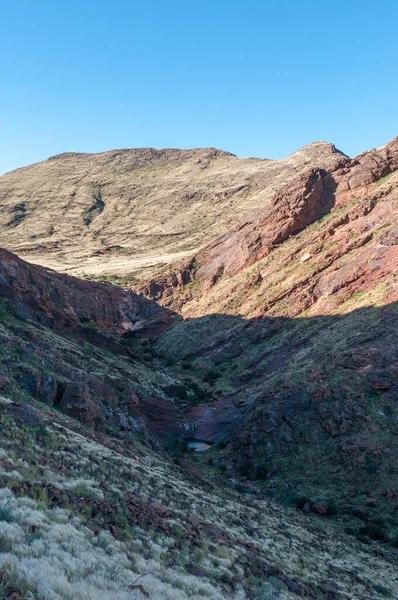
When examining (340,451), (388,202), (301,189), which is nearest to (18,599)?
(340,451)

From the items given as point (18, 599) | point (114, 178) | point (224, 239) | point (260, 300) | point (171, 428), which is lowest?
point (171, 428)

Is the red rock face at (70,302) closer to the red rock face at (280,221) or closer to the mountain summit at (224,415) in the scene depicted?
the mountain summit at (224,415)

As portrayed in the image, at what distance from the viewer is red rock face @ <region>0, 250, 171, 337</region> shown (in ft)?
111

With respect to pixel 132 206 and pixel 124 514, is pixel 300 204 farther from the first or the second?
pixel 132 206

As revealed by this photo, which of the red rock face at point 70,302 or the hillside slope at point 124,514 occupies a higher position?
the red rock face at point 70,302

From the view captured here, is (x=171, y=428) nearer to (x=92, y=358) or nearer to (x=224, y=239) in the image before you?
(x=92, y=358)

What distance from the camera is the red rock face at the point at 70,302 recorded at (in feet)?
111

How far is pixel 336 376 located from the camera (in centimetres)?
2792

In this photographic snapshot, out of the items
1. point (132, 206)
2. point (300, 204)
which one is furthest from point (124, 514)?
point (132, 206)

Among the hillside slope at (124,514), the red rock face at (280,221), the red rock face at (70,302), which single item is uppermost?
the red rock face at (280,221)

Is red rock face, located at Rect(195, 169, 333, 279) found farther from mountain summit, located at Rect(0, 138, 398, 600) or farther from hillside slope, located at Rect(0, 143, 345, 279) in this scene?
hillside slope, located at Rect(0, 143, 345, 279)

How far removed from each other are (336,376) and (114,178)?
17399 cm

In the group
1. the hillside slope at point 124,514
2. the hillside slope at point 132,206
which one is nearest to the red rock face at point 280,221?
the hillside slope at point 132,206

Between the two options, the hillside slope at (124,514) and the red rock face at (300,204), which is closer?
the hillside slope at (124,514)
